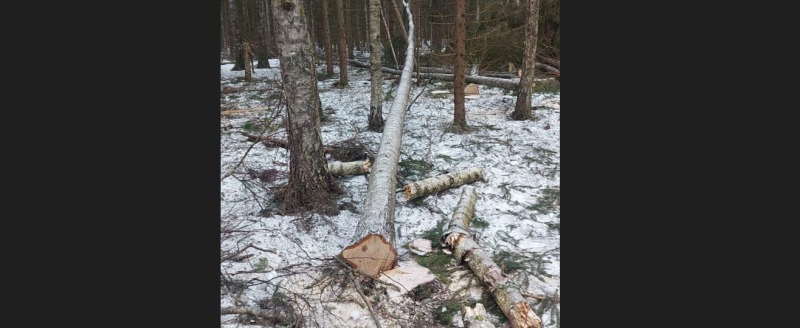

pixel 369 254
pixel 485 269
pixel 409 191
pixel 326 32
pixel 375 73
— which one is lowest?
pixel 485 269

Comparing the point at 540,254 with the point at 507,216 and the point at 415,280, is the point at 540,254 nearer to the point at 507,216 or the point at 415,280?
the point at 507,216

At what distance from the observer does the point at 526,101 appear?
353 inches

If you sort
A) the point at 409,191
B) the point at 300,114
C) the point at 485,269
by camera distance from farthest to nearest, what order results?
the point at 409,191, the point at 300,114, the point at 485,269

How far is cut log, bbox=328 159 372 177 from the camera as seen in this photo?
609 cm

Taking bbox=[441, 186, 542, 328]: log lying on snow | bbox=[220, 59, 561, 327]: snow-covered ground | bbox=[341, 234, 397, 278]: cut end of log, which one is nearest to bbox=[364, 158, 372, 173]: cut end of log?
bbox=[220, 59, 561, 327]: snow-covered ground

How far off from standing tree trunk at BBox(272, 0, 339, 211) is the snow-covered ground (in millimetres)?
237

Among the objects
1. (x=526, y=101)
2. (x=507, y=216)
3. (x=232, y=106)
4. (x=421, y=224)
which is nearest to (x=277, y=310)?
(x=421, y=224)

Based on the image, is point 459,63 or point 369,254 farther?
point 459,63

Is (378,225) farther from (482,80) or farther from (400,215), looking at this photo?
(482,80)

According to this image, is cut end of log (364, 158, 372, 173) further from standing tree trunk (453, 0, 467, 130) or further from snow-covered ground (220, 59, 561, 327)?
standing tree trunk (453, 0, 467, 130)

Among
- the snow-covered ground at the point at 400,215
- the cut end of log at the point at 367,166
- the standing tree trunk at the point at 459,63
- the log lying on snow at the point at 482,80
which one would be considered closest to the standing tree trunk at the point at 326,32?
the log lying on snow at the point at 482,80

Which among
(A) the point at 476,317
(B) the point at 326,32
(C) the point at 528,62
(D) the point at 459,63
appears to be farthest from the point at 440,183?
(B) the point at 326,32

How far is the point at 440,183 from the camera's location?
566 centimetres

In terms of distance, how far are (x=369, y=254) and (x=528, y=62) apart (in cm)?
628
